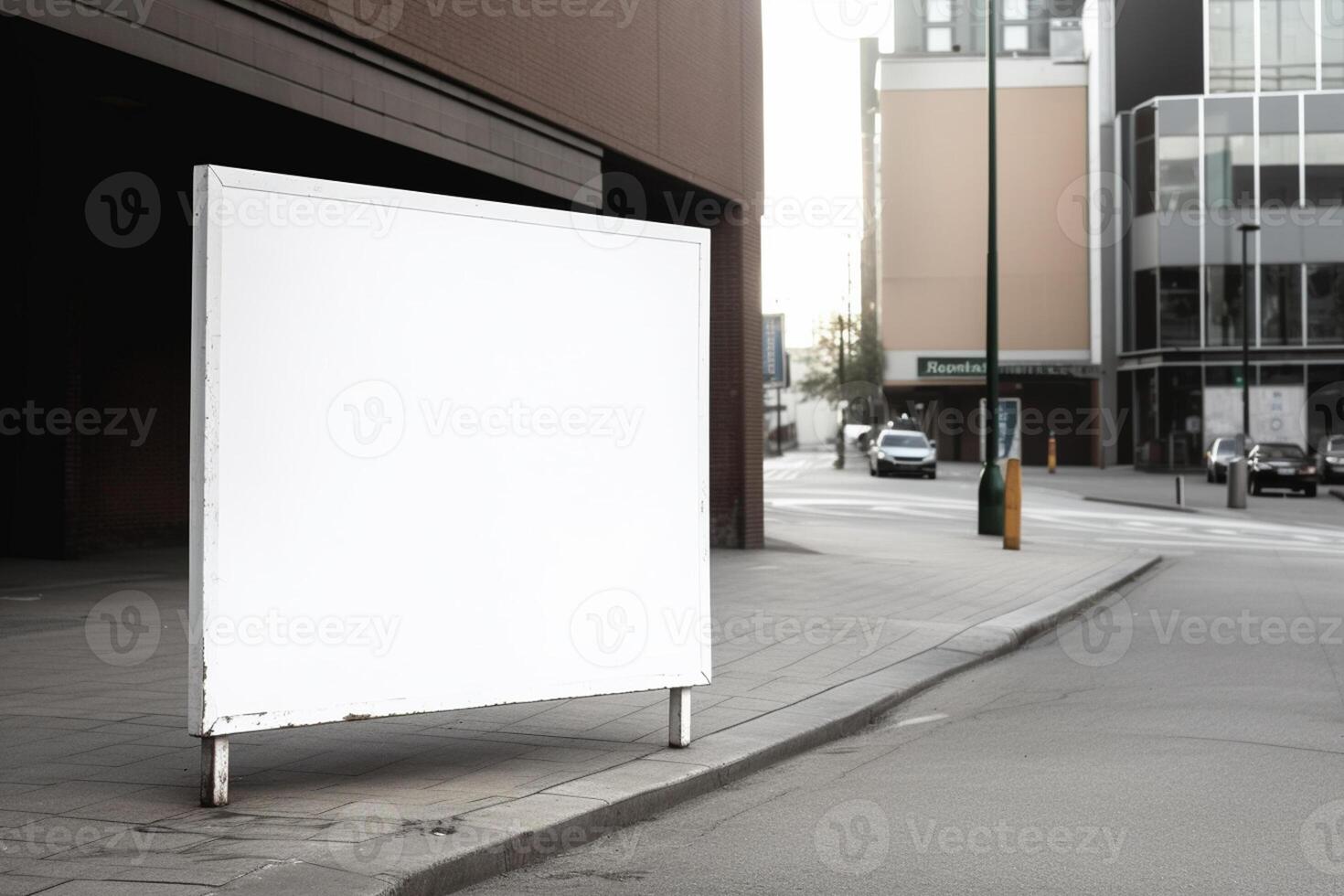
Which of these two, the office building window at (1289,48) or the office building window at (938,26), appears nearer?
the office building window at (1289,48)

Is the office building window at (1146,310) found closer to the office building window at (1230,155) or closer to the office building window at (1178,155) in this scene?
the office building window at (1178,155)

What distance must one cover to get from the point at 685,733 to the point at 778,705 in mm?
1329

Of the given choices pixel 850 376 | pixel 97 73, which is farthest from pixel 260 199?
pixel 850 376

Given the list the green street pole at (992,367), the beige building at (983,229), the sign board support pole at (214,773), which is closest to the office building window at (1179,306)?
the beige building at (983,229)

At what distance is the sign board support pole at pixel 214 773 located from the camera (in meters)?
5.34

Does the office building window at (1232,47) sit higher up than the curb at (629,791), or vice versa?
the office building window at (1232,47)

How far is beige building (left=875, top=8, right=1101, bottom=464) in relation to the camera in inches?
2388

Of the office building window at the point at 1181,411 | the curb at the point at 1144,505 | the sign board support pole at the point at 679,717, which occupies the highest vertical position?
the office building window at the point at 1181,411

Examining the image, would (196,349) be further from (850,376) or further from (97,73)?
(850,376)

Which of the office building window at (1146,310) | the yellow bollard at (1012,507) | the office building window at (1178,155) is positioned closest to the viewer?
the yellow bollard at (1012,507)

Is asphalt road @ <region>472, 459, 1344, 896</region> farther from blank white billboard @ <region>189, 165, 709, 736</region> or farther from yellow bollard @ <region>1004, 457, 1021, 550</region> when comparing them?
yellow bollard @ <region>1004, 457, 1021, 550</region>

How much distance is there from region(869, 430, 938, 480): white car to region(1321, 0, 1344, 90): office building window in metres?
21.2

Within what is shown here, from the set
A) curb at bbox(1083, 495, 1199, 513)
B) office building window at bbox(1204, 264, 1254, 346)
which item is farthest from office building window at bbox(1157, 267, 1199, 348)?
curb at bbox(1083, 495, 1199, 513)

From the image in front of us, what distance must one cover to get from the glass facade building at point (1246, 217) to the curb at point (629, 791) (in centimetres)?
4702
